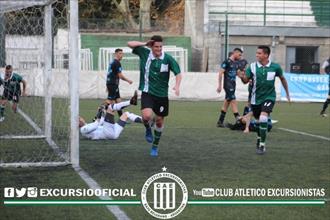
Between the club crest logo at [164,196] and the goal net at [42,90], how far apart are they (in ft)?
6.07

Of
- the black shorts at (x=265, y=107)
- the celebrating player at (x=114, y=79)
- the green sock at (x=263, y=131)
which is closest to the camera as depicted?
the green sock at (x=263, y=131)

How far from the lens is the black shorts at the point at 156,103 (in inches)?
445

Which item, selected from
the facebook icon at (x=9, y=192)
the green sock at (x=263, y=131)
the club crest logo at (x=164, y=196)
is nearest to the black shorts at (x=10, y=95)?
the green sock at (x=263, y=131)

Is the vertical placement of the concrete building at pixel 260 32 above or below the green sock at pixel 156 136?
above

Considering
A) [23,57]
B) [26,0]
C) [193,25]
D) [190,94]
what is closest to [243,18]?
[193,25]

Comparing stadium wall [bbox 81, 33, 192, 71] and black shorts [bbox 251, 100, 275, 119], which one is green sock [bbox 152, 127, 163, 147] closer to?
black shorts [bbox 251, 100, 275, 119]

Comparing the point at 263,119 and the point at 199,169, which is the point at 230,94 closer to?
the point at 263,119

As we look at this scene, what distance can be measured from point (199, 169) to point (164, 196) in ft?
7.23

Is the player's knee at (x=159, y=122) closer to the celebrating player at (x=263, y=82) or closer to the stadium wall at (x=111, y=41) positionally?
the celebrating player at (x=263, y=82)

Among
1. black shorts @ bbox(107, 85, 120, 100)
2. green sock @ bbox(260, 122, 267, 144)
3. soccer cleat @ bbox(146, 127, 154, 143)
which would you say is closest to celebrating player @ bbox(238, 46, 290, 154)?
green sock @ bbox(260, 122, 267, 144)

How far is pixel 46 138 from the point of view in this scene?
13000 millimetres

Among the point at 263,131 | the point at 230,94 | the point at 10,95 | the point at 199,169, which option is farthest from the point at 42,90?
the point at 199,169

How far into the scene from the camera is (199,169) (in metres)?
9.59

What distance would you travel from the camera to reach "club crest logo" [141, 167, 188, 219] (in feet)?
22.3
